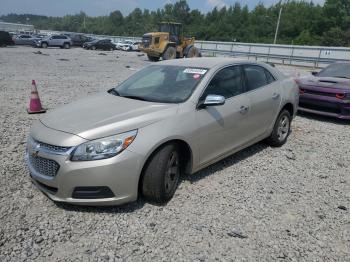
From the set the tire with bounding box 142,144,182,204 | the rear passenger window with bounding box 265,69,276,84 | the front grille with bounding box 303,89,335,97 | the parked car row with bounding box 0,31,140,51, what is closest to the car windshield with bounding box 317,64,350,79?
the front grille with bounding box 303,89,335,97

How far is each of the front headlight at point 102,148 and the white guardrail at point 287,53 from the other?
2648cm

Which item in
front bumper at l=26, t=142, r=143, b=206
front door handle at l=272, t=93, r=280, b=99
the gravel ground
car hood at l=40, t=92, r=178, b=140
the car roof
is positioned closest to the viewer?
the gravel ground

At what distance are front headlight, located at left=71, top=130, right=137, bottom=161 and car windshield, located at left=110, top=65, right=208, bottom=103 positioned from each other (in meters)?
0.94

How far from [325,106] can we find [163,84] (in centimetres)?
487

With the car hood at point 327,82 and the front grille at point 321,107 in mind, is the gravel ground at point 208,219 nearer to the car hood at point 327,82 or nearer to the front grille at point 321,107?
the front grille at point 321,107

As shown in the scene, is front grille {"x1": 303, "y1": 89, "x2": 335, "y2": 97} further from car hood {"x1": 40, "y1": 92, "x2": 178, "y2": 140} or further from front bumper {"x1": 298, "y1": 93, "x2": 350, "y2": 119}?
car hood {"x1": 40, "y1": 92, "x2": 178, "y2": 140}

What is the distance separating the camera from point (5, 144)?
211 inches

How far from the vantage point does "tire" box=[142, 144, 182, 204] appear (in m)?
3.53

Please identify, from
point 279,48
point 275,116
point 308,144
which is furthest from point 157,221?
point 279,48

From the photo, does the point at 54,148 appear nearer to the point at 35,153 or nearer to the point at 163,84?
the point at 35,153

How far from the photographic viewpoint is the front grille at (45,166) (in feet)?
10.9

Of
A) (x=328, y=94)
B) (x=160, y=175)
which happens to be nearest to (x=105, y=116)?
(x=160, y=175)

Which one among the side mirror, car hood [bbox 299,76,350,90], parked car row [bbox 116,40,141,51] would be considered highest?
the side mirror

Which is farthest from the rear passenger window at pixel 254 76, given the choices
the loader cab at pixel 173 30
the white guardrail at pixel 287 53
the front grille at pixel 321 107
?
the white guardrail at pixel 287 53
